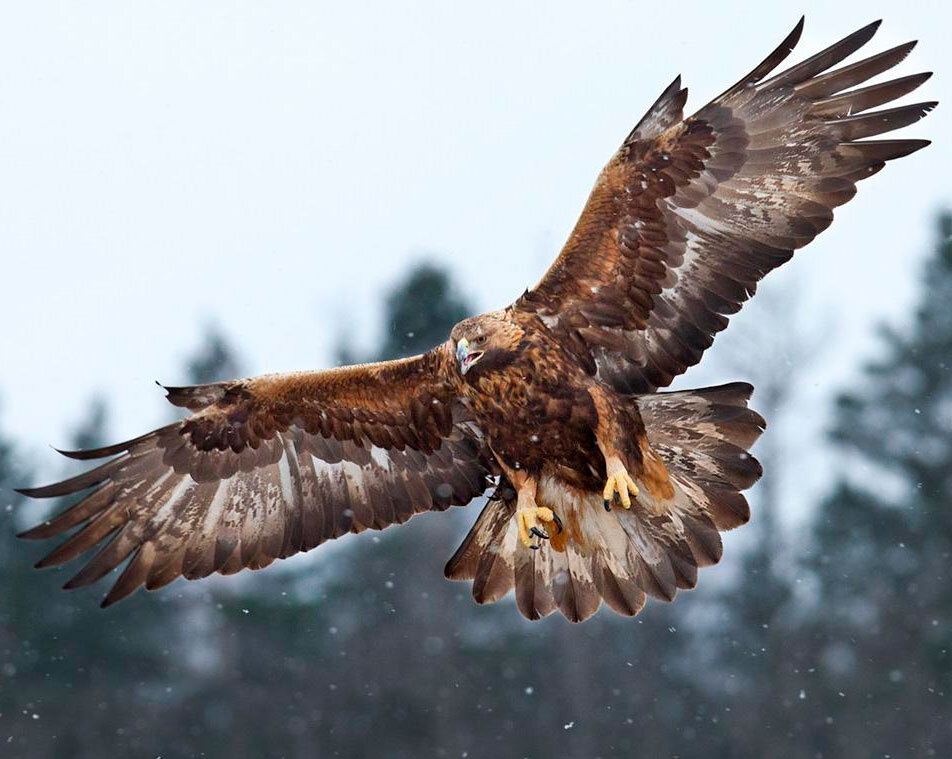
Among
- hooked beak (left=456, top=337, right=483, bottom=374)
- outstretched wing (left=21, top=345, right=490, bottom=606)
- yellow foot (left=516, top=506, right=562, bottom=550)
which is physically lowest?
outstretched wing (left=21, top=345, right=490, bottom=606)

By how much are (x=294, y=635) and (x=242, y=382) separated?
74.1ft

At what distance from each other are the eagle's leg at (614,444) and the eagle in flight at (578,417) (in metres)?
0.01

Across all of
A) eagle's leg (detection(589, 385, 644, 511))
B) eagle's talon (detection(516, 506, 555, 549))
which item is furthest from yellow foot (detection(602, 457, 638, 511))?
eagle's talon (detection(516, 506, 555, 549))

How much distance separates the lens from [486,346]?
776cm

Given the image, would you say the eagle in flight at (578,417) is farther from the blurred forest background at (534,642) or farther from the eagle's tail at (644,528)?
the blurred forest background at (534,642)

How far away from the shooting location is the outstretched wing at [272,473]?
859 cm

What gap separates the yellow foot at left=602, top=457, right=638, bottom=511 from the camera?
7711 millimetres

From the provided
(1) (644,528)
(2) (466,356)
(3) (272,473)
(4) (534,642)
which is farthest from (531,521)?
(4) (534,642)

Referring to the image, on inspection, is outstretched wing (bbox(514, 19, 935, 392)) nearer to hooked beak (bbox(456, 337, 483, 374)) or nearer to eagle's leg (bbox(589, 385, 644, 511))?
eagle's leg (bbox(589, 385, 644, 511))

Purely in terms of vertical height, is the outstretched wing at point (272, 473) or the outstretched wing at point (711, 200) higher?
the outstretched wing at point (711, 200)

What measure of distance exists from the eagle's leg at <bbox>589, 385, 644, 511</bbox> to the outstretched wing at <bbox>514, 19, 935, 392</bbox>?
0.31 m

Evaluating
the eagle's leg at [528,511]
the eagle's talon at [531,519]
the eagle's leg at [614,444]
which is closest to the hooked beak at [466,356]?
the eagle's leg at [614,444]

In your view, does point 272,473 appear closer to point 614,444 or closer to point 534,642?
point 614,444

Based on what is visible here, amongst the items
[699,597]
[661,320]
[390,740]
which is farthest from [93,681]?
[661,320]
